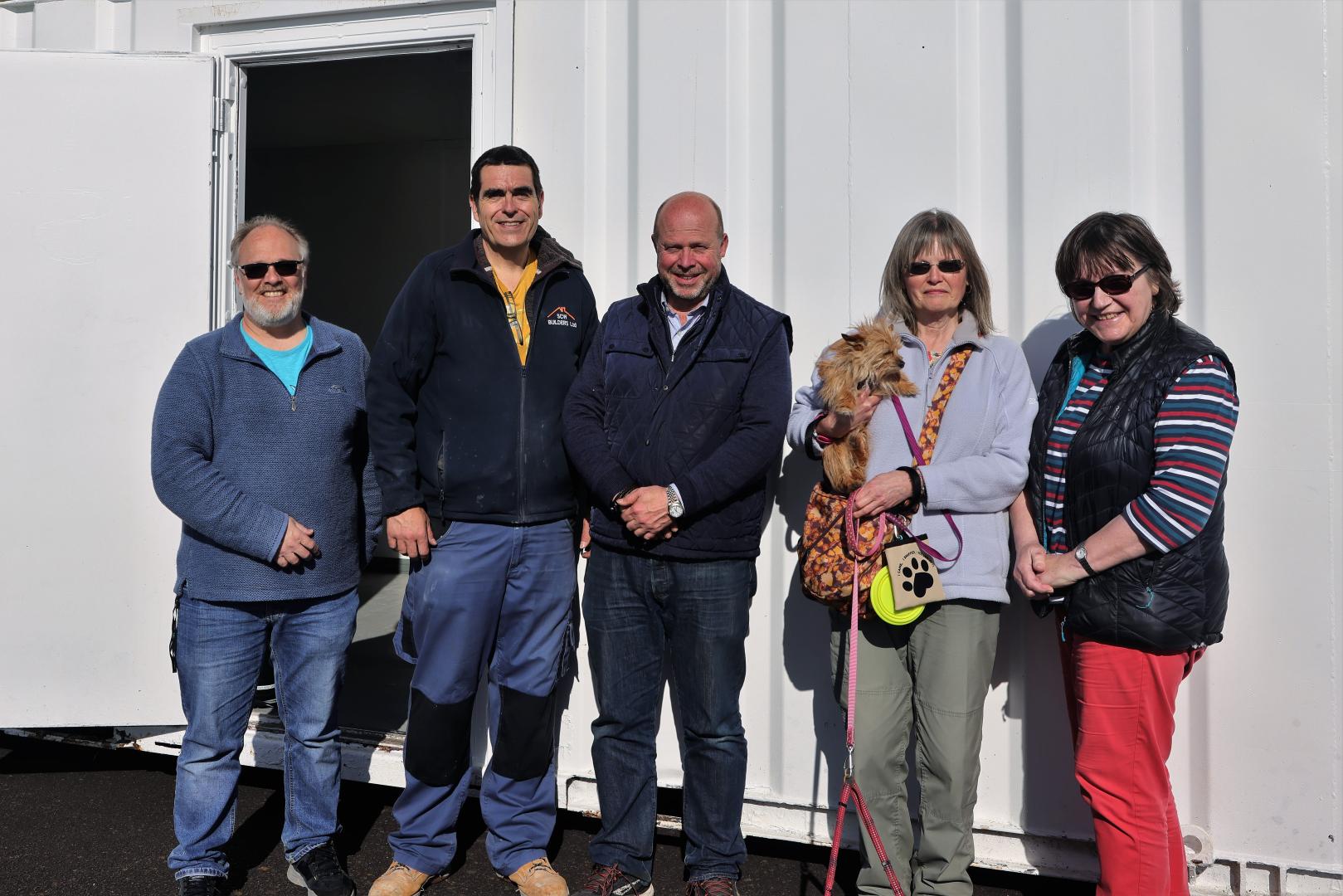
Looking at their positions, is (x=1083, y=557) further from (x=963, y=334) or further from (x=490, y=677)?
(x=490, y=677)

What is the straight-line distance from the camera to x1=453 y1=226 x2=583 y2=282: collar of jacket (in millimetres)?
2949

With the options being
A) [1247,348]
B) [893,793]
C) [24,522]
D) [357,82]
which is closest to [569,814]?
[893,793]

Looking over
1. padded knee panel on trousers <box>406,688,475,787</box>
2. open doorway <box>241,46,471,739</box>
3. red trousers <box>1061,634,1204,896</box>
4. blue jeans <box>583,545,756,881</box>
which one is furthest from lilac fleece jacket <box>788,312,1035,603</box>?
open doorway <box>241,46,471,739</box>

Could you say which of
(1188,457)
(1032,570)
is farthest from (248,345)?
(1188,457)

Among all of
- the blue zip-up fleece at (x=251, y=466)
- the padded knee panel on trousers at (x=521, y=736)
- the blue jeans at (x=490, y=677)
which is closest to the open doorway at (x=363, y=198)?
the blue zip-up fleece at (x=251, y=466)

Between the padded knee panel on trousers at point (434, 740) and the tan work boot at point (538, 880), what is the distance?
0.35m

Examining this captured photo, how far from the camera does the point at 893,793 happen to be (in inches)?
108

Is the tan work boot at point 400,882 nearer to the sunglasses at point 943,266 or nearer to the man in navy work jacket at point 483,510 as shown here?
the man in navy work jacket at point 483,510

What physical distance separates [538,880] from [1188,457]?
2134 mm

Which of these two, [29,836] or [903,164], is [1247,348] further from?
[29,836]

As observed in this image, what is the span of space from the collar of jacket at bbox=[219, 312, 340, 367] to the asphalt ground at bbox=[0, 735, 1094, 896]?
1.62m

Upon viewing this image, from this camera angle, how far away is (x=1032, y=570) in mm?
2588

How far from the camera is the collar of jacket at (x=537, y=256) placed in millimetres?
2949

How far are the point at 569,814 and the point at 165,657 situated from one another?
1654mm
